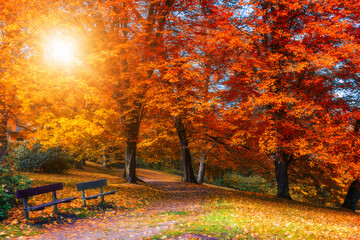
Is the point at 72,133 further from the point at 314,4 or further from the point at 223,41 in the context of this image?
the point at 314,4

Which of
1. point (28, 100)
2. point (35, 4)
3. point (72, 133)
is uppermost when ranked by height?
point (35, 4)

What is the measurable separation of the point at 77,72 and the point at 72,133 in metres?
4.11

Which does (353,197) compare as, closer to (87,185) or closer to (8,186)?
(87,185)

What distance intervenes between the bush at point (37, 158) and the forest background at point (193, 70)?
1193 mm

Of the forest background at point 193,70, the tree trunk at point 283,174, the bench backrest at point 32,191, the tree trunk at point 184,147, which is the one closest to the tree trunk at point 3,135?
the forest background at point 193,70

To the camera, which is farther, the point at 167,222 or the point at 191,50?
the point at 191,50

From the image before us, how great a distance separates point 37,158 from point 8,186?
1092 cm

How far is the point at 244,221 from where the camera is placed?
7363 mm

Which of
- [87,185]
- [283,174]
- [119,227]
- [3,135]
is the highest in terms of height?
[3,135]

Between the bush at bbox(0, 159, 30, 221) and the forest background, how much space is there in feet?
11.2

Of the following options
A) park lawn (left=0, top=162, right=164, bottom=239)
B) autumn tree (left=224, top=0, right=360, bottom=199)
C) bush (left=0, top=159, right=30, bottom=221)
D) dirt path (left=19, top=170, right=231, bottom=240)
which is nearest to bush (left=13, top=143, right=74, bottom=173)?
park lawn (left=0, top=162, right=164, bottom=239)

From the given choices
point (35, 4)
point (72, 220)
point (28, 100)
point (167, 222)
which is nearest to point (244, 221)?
point (167, 222)

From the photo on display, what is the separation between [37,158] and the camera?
17.5m

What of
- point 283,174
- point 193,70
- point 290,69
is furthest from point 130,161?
point 290,69
